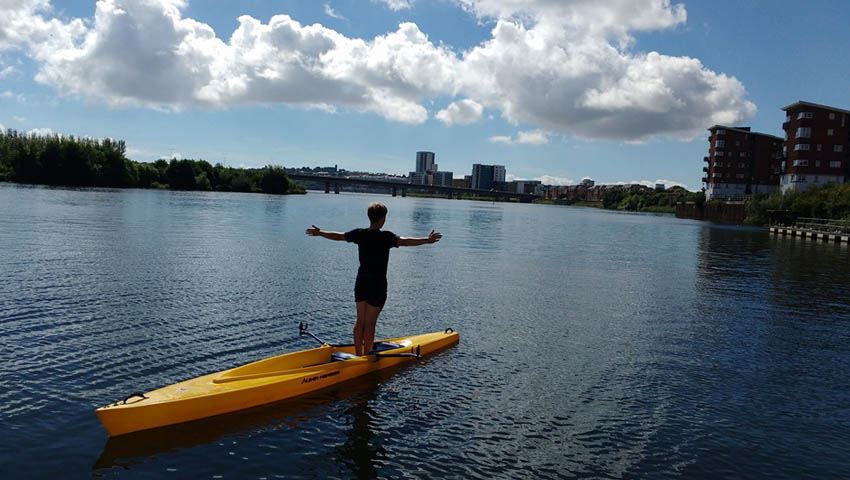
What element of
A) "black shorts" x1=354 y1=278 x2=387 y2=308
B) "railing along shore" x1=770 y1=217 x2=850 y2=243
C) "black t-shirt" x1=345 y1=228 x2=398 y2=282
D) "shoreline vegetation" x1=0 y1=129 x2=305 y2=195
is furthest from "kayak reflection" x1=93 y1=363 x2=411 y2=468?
"shoreline vegetation" x1=0 y1=129 x2=305 y2=195

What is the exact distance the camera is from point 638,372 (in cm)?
1512

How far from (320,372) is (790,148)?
462 feet

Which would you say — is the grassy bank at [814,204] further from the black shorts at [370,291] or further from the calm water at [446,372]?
the black shorts at [370,291]

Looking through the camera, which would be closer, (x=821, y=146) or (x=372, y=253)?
(x=372, y=253)

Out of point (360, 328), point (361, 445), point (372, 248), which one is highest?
point (372, 248)

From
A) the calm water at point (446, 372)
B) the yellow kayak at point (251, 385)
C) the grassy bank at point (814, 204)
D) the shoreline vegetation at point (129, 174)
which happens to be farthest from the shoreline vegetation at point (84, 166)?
the yellow kayak at point (251, 385)

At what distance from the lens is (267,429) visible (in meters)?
10.7

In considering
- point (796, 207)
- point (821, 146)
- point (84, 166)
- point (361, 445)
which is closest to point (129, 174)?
point (84, 166)

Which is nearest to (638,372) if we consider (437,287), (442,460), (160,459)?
(442,460)

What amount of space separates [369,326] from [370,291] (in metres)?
1.11

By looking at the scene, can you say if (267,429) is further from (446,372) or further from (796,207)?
(796,207)

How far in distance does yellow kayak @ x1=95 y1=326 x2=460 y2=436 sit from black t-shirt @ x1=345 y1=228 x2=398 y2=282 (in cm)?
214

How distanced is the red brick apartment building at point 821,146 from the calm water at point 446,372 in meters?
108

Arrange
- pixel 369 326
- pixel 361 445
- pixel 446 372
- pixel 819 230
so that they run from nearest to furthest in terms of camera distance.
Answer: pixel 361 445 < pixel 369 326 < pixel 446 372 < pixel 819 230
